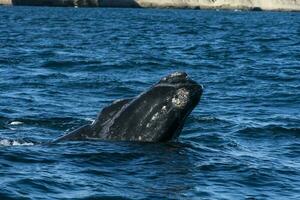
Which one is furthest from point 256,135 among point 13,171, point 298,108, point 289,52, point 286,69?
point 289,52

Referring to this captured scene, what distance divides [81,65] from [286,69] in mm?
8871

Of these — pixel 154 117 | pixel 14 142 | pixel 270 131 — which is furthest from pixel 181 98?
pixel 270 131

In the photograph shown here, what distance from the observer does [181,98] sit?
13.9 meters

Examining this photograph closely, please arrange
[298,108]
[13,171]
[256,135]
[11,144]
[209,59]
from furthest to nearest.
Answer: [209,59]
[298,108]
[256,135]
[11,144]
[13,171]

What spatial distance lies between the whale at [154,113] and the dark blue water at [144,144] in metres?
0.23

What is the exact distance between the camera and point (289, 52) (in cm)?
4400

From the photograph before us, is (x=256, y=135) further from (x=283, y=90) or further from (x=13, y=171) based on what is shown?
(x=283, y=90)

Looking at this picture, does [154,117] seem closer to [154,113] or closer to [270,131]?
[154,113]

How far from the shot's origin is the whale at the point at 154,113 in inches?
549

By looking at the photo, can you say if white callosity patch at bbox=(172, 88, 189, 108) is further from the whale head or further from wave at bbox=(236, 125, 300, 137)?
wave at bbox=(236, 125, 300, 137)

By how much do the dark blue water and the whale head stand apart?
0.74 feet

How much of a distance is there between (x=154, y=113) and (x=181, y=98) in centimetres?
56

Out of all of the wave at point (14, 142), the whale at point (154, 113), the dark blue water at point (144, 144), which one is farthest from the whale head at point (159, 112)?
the wave at point (14, 142)

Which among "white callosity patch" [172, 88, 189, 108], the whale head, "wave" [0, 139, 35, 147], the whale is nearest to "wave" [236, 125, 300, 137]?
Answer: the whale
